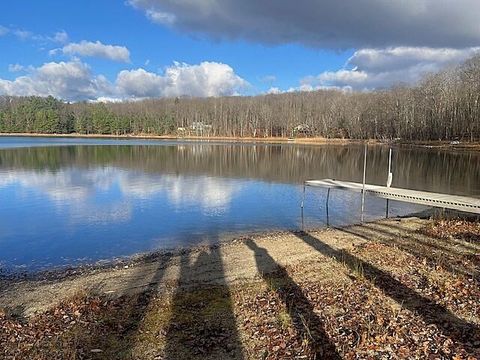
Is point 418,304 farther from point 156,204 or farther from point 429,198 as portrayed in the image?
point 156,204

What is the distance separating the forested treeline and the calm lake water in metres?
42.9

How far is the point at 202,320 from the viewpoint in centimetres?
803

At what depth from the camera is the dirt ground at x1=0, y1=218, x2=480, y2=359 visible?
6754mm

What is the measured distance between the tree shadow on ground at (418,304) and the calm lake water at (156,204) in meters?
7.68

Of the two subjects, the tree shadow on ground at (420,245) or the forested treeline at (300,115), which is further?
the forested treeline at (300,115)

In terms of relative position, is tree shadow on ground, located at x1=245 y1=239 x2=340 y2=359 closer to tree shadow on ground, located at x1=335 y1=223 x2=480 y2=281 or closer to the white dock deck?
tree shadow on ground, located at x1=335 y1=223 x2=480 y2=281

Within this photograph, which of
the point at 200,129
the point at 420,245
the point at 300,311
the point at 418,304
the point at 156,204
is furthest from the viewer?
the point at 200,129

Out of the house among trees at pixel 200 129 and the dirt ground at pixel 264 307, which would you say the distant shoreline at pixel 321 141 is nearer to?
the house among trees at pixel 200 129

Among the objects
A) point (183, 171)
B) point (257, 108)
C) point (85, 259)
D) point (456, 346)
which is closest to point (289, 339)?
point (456, 346)

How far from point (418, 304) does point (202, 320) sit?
4.30m

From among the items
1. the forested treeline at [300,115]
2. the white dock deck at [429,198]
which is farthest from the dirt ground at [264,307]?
the forested treeline at [300,115]

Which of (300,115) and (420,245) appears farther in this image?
(300,115)

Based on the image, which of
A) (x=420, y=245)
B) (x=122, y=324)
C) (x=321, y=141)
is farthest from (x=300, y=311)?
(x=321, y=141)

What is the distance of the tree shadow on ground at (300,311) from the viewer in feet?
21.7
